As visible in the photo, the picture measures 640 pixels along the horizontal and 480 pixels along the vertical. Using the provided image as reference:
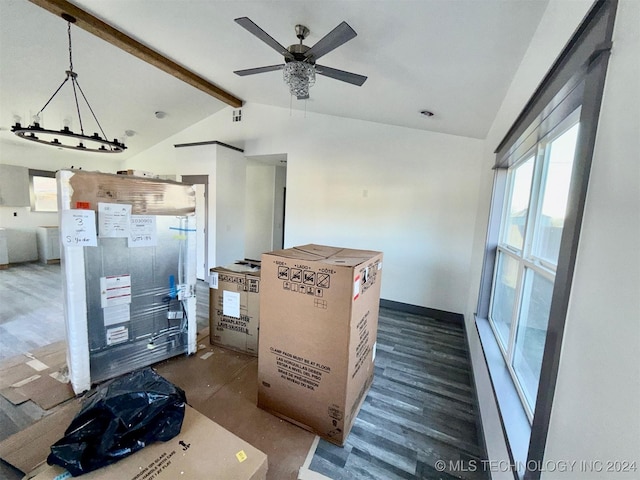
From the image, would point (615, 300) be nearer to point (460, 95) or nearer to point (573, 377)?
point (573, 377)

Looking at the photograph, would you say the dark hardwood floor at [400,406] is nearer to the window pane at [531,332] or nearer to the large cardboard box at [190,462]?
the window pane at [531,332]

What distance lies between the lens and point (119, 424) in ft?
3.21

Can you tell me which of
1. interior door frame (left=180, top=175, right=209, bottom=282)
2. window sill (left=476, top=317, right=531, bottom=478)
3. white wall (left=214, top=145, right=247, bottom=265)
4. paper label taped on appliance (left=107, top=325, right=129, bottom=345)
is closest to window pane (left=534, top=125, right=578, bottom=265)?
window sill (left=476, top=317, right=531, bottom=478)

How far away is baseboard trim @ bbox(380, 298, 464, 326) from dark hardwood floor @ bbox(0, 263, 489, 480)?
0.41 feet

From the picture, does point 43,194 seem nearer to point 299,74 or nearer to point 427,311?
point 299,74

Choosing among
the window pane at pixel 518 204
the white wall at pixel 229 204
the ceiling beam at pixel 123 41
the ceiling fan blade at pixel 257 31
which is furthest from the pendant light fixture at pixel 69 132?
the window pane at pixel 518 204

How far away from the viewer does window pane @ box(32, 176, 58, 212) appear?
565 centimetres

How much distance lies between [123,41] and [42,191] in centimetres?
506

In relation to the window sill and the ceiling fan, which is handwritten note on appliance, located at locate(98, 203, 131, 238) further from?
the window sill

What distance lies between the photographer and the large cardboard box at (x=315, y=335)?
1475mm

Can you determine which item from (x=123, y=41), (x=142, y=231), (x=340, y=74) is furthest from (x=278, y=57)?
(x=142, y=231)

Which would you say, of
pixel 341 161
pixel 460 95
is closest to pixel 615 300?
pixel 460 95

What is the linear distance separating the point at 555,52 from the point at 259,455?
6.76ft

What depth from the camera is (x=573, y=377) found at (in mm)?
727
